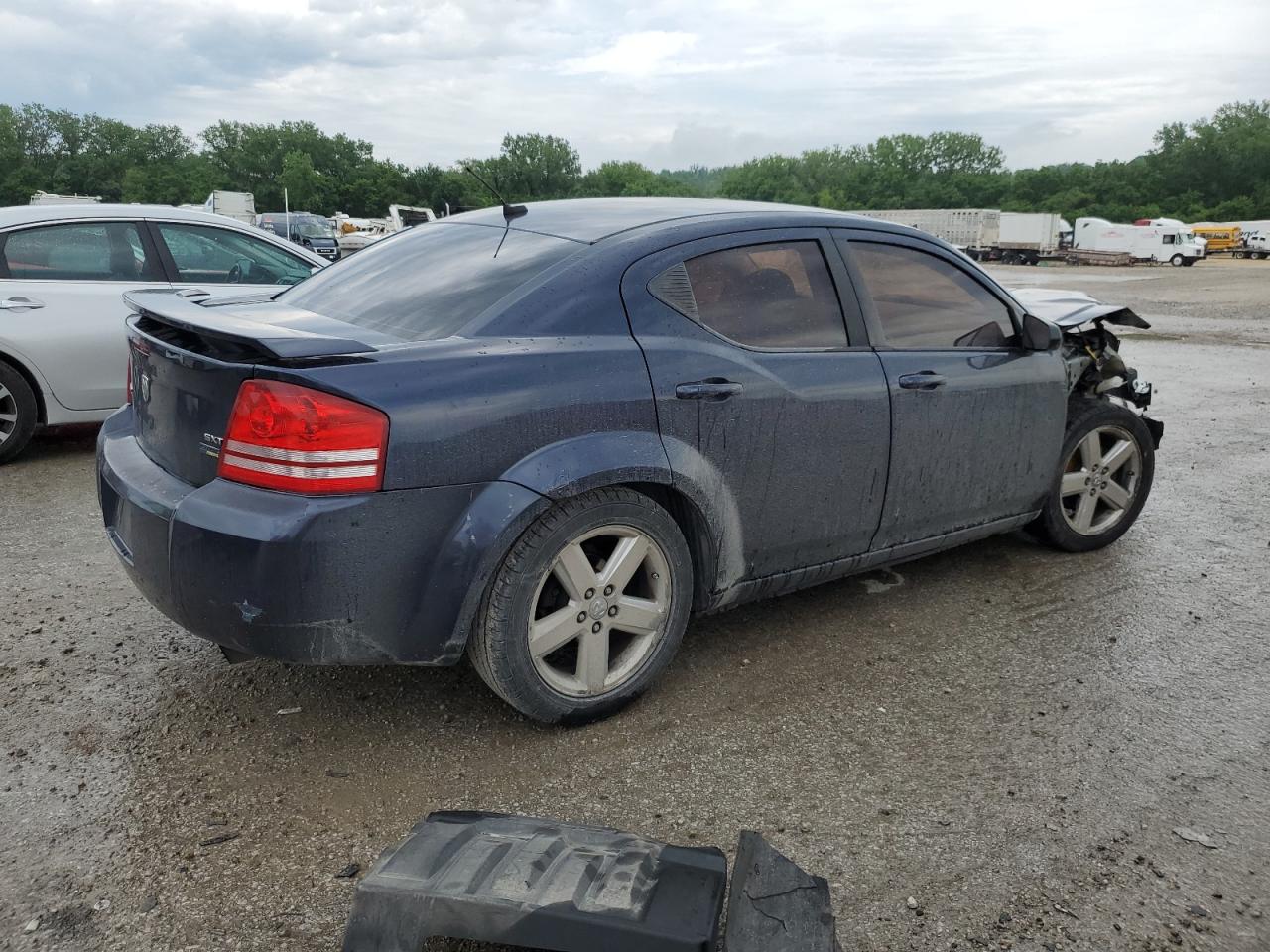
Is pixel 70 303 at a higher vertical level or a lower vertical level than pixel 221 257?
lower

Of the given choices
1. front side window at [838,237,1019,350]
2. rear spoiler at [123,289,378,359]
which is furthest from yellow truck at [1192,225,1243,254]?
rear spoiler at [123,289,378,359]

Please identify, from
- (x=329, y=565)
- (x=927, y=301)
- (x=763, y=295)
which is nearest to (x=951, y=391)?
(x=927, y=301)

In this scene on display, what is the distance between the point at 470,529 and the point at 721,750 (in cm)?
103

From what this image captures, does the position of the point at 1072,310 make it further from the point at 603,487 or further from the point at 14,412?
the point at 14,412

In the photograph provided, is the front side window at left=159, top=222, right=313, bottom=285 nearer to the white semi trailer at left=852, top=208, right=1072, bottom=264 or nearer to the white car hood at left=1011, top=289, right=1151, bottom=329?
the white car hood at left=1011, top=289, right=1151, bottom=329

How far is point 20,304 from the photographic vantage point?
6.29 m

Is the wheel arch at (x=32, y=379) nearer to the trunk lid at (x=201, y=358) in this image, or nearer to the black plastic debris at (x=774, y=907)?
the trunk lid at (x=201, y=358)

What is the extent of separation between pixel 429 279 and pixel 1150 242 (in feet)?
190

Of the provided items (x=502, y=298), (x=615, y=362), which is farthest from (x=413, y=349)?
(x=615, y=362)

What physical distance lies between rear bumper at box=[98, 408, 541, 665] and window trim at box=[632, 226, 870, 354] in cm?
88

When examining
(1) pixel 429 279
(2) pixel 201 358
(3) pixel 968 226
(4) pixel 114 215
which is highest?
(3) pixel 968 226

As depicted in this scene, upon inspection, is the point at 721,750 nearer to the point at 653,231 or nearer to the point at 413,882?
the point at 413,882

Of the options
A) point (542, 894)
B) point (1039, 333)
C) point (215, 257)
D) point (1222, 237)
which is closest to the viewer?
point (542, 894)

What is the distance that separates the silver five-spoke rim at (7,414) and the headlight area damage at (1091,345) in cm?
584
